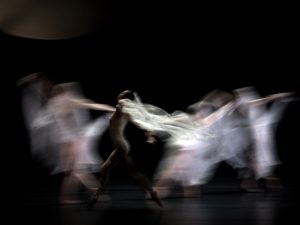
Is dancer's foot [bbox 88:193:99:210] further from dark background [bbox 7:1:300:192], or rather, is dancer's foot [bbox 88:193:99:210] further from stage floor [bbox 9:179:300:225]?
dark background [bbox 7:1:300:192]

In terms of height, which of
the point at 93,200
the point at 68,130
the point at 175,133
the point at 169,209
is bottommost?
the point at 169,209

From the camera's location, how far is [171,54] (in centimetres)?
1072

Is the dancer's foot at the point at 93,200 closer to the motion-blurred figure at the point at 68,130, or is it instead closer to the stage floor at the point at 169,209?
the stage floor at the point at 169,209

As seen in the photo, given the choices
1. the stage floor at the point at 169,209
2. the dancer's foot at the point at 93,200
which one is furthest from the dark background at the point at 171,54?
the dancer's foot at the point at 93,200

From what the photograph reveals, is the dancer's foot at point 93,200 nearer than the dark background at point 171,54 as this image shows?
Yes

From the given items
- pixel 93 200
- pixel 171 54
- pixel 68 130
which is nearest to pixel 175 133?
pixel 68 130

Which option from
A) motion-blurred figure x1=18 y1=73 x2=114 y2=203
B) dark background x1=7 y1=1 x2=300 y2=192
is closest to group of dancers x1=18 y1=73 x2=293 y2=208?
motion-blurred figure x1=18 y1=73 x2=114 y2=203

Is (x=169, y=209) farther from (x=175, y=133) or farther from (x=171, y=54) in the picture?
(x=171, y=54)

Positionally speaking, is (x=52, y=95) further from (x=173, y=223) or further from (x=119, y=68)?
(x=119, y=68)

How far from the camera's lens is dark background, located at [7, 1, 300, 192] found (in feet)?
33.3

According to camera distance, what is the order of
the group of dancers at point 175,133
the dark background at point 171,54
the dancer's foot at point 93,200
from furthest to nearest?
1. the dark background at point 171,54
2. the group of dancers at point 175,133
3. the dancer's foot at point 93,200

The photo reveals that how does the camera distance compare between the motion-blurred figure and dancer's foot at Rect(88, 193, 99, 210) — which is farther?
the motion-blurred figure

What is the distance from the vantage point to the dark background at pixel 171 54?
10148 millimetres

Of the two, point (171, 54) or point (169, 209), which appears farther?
point (171, 54)
